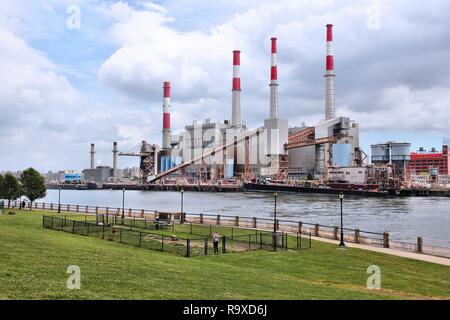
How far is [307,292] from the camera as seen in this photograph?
1302 centimetres

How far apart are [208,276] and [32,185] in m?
42.2

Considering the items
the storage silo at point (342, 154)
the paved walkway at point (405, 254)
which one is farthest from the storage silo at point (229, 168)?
the paved walkway at point (405, 254)

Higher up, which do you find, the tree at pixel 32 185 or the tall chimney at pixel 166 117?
the tall chimney at pixel 166 117

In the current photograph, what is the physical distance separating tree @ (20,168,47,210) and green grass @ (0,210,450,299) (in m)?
32.3

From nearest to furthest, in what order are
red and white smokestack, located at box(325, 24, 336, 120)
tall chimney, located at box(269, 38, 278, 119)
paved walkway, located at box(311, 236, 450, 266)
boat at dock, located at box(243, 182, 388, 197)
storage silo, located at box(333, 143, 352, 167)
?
paved walkway, located at box(311, 236, 450, 266) → boat at dock, located at box(243, 182, 388, 197) → red and white smokestack, located at box(325, 24, 336, 120) → tall chimney, located at box(269, 38, 278, 119) → storage silo, located at box(333, 143, 352, 167)

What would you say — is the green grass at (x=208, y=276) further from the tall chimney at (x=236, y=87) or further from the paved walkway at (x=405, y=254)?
the tall chimney at (x=236, y=87)

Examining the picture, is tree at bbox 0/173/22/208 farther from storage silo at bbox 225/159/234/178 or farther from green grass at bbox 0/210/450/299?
storage silo at bbox 225/159/234/178

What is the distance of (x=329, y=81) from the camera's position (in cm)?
14550

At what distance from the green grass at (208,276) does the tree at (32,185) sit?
32260mm

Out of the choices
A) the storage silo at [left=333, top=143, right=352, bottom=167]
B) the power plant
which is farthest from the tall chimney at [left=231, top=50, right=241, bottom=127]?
the storage silo at [left=333, top=143, right=352, bottom=167]

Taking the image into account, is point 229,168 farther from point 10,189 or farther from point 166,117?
point 10,189

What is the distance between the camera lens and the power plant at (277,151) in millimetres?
146250

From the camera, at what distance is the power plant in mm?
146250

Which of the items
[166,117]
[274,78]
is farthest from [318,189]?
[166,117]
